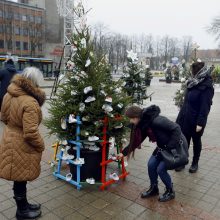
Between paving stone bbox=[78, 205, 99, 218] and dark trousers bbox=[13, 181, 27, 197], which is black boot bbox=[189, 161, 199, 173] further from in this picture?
dark trousers bbox=[13, 181, 27, 197]

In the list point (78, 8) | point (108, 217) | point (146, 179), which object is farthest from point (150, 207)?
point (78, 8)

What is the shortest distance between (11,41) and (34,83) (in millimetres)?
62951

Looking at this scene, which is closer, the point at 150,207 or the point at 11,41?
the point at 150,207

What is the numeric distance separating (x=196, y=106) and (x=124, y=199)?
190cm

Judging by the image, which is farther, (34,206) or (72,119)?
(72,119)

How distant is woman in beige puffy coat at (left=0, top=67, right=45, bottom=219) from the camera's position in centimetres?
271

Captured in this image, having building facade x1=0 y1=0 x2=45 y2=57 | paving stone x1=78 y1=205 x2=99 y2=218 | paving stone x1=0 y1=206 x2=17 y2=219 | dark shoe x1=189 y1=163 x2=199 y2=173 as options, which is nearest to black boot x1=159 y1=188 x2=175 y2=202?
paving stone x1=78 y1=205 x2=99 y2=218

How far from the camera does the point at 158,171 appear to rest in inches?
136

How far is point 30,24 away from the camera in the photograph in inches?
2409

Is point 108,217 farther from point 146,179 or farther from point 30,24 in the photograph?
point 30,24

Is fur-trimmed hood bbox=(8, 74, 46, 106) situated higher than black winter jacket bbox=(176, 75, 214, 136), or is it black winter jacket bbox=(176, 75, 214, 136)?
fur-trimmed hood bbox=(8, 74, 46, 106)

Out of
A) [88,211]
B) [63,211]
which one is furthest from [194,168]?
[63,211]

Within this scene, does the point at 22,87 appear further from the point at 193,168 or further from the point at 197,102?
the point at 193,168

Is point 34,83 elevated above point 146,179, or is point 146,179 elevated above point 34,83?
point 34,83
